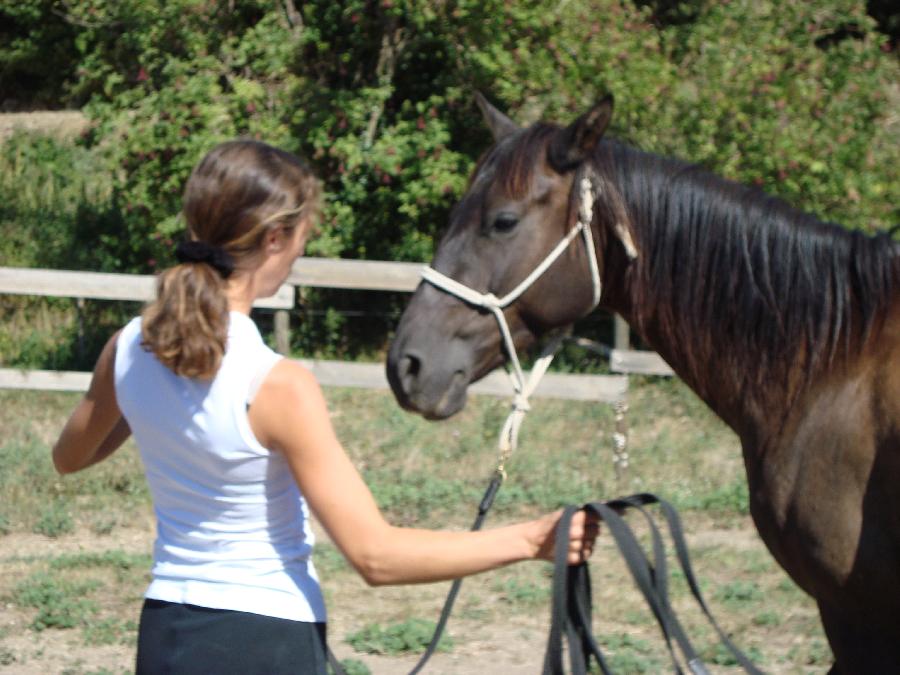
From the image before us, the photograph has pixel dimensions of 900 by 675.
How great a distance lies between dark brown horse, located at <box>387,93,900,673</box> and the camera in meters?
2.50

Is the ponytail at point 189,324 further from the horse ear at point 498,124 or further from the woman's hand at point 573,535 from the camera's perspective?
the horse ear at point 498,124

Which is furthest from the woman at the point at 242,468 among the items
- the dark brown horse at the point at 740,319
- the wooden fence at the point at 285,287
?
the wooden fence at the point at 285,287

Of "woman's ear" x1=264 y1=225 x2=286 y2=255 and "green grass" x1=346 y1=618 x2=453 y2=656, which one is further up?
"woman's ear" x1=264 y1=225 x2=286 y2=255

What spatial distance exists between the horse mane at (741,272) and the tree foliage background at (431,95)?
5.02 metres

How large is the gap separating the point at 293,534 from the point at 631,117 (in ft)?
21.4

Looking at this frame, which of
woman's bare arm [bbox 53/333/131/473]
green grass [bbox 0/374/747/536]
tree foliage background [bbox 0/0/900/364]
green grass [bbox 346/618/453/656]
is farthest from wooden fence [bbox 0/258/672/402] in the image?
woman's bare arm [bbox 53/333/131/473]

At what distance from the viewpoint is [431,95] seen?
9414mm

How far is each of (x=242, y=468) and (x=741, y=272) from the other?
146 cm

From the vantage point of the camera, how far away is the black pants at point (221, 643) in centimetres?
193

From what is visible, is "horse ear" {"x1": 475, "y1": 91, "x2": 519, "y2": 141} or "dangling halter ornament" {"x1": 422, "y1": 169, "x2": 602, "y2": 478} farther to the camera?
"horse ear" {"x1": 475, "y1": 91, "x2": 519, "y2": 141}

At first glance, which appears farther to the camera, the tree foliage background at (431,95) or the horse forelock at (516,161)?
the tree foliage background at (431,95)

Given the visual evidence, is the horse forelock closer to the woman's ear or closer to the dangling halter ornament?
the dangling halter ornament

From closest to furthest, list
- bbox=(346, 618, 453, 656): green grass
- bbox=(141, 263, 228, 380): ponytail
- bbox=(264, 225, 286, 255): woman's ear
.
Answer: bbox=(141, 263, 228, 380): ponytail → bbox=(264, 225, 286, 255): woman's ear → bbox=(346, 618, 453, 656): green grass

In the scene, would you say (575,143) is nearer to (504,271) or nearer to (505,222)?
(505,222)
